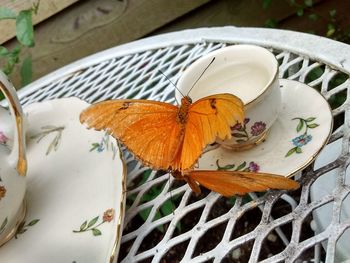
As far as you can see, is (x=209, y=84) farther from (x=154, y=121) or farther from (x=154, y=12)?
(x=154, y=12)

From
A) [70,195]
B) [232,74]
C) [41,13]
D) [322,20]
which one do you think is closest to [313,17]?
[322,20]

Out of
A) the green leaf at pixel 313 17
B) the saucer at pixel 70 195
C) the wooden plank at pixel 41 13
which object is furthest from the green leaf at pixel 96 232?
the green leaf at pixel 313 17

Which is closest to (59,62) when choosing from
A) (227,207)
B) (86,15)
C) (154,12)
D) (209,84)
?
(86,15)

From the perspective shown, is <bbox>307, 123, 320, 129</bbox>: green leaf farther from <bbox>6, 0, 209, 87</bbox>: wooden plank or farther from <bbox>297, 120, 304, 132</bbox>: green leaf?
<bbox>6, 0, 209, 87</bbox>: wooden plank

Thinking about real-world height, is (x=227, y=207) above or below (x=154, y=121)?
below

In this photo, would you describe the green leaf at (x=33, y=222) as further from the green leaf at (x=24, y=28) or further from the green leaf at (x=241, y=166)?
the green leaf at (x=24, y=28)

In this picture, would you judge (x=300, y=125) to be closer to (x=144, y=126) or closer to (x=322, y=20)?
(x=144, y=126)
